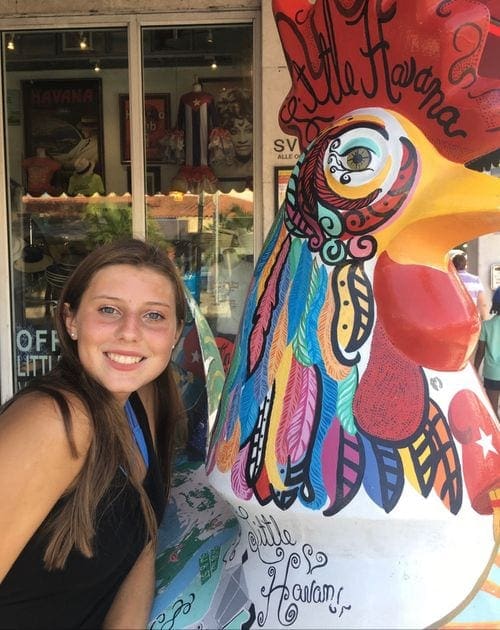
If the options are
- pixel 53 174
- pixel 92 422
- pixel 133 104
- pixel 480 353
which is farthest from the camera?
pixel 53 174

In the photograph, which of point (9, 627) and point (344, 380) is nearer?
point (344, 380)

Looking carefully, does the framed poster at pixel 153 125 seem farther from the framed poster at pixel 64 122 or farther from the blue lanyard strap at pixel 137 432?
the blue lanyard strap at pixel 137 432

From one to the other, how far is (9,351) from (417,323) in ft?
14.9

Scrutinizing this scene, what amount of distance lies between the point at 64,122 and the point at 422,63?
17.0 feet

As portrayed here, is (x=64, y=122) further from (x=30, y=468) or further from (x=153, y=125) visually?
(x=30, y=468)

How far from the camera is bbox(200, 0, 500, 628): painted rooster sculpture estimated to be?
854 millimetres

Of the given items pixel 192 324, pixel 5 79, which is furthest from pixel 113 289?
pixel 5 79

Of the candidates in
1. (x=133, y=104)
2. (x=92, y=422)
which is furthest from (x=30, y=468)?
(x=133, y=104)

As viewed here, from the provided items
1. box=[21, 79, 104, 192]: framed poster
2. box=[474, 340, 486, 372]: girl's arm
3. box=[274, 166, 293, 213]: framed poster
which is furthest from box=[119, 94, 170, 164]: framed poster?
box=[474, 340, 486, 372]: girl's arm

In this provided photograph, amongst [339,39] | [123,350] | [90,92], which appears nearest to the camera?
[339,39]

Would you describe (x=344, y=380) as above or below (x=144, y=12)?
below

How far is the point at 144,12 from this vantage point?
4516 millimetres

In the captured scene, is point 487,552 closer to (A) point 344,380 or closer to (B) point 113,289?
(A) point 344,380

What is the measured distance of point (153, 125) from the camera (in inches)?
196
